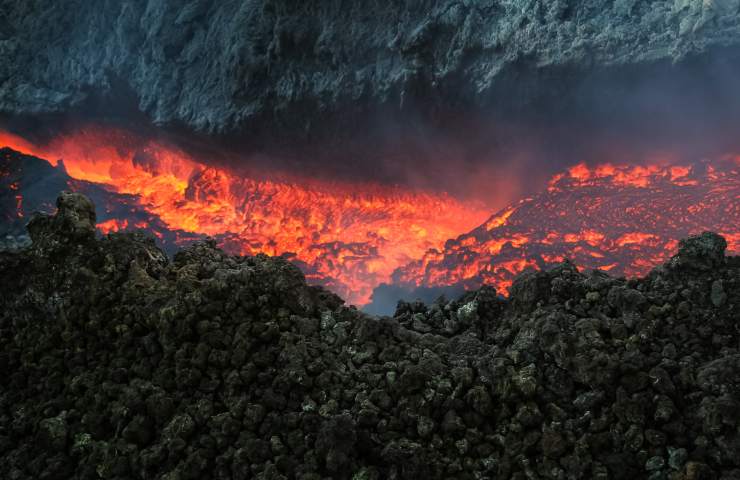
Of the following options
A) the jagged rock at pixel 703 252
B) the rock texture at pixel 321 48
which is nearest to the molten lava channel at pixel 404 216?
the rock texture at pixel 321 48

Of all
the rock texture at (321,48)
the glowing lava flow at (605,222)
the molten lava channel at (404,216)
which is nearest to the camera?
the rock texture at (321,48)

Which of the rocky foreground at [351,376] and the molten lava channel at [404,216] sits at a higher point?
the molten lava channel at [404,216]

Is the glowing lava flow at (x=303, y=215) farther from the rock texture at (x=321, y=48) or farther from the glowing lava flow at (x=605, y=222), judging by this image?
the rock texture at (x=321, y=48)

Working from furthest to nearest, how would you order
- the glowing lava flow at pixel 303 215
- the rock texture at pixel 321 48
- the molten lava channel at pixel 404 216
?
the glowing lava flow at pixel 303 215, the molten lava channel at pixel 404 216, the rock texture at pixel 321 48

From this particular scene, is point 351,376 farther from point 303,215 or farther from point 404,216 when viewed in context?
point 303,215

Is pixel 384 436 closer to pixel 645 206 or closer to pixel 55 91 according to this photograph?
pixel 645 206

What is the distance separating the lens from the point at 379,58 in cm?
1392

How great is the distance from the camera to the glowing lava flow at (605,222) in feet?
42.2

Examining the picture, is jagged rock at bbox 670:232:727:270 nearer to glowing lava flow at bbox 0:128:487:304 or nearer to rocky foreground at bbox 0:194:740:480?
rocky foreground at bbox 0:194:740:480

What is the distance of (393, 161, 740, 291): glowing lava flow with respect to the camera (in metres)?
12.9

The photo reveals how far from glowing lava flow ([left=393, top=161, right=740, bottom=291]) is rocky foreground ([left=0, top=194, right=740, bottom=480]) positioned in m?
10.8

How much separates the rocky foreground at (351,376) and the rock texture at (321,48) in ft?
32.0

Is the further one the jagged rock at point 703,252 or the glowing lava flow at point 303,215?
the glowing lava flow at point 303,215

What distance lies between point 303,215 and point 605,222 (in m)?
10.5
